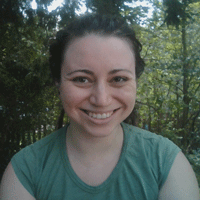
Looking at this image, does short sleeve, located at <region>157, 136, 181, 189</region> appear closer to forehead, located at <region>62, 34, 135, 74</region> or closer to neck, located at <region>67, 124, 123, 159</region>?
neck, located at <region>67, 124, 123, 159</region>

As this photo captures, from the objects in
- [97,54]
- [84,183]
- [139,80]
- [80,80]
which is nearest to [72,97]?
[80,80]

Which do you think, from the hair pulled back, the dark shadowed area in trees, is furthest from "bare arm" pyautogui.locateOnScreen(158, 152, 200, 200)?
the dark shadowed area in trees

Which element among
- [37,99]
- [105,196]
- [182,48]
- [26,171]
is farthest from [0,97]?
[182,48]

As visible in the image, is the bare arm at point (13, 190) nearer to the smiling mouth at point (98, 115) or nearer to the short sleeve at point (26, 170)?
the short sleeve at point (26, 170)

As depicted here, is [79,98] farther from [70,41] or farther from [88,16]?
[88,16]

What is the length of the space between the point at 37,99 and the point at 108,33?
3279mm

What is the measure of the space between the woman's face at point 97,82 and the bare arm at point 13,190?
448 mm

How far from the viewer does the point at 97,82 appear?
3.77 feet

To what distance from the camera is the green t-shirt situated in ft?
3.87

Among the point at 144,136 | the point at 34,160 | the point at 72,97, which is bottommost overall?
the point at 34,160

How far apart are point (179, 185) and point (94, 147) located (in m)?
0.52

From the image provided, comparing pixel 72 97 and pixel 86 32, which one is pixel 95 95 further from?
pixel 86 32

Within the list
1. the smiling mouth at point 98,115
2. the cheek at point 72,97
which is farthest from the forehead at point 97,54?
the smiling mouth at point 98,115

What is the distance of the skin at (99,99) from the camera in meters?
1.13
